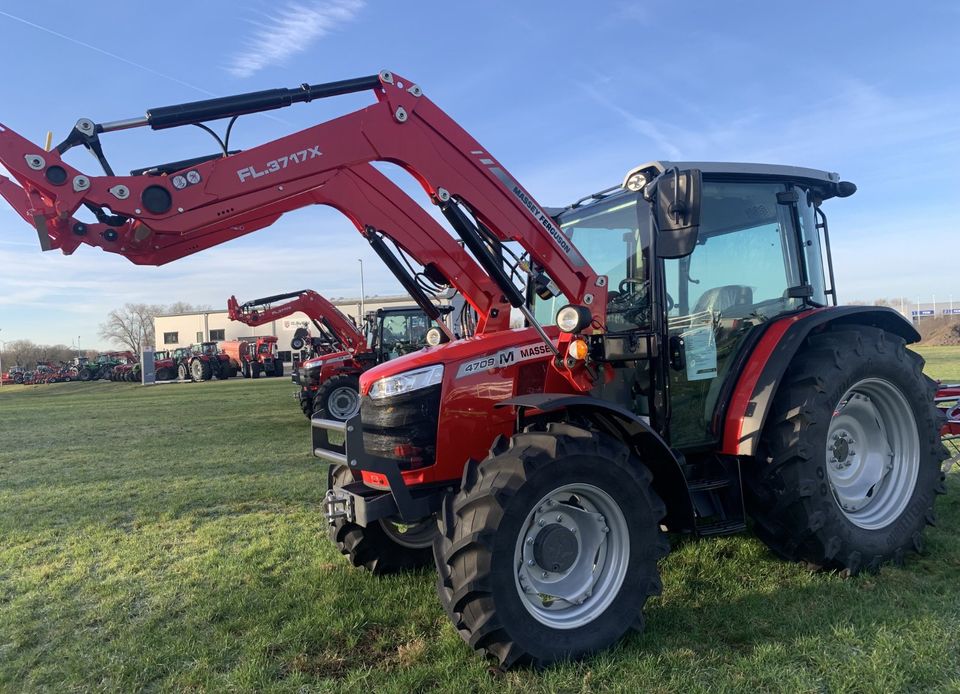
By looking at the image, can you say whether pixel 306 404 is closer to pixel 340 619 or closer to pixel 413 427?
pixel 340 619

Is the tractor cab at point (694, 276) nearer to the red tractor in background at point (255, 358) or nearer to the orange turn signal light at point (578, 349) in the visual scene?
the orange turn signal light at point (578, 349)

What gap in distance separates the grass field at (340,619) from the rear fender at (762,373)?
0.90 meters

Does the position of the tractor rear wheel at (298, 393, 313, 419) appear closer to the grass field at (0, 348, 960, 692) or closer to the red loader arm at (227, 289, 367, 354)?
the red loader arm at (227, 289, 367, 354)

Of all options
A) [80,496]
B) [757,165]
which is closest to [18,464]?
[80,496]

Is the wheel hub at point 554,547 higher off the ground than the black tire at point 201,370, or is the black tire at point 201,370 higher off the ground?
the black tire at point 201,370

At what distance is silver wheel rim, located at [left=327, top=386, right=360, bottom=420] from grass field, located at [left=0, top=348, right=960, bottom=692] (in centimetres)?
689

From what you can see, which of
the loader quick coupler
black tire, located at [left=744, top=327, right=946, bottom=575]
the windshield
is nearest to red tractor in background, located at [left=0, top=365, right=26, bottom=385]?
the loader quick coupler

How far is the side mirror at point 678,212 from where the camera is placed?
3287 millimetres

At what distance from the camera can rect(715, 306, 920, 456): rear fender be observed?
3.71m

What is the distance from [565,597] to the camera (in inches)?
124

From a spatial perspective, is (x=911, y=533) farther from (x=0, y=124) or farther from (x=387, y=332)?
(x=387, y=332)

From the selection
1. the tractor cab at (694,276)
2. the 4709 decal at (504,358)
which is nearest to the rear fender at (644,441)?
the 4709 decal at (504,358)

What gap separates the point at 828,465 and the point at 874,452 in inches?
20.4

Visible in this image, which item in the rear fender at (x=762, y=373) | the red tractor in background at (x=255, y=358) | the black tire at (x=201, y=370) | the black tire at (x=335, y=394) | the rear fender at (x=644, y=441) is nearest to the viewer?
the rear fender at (x=644, y=441)
